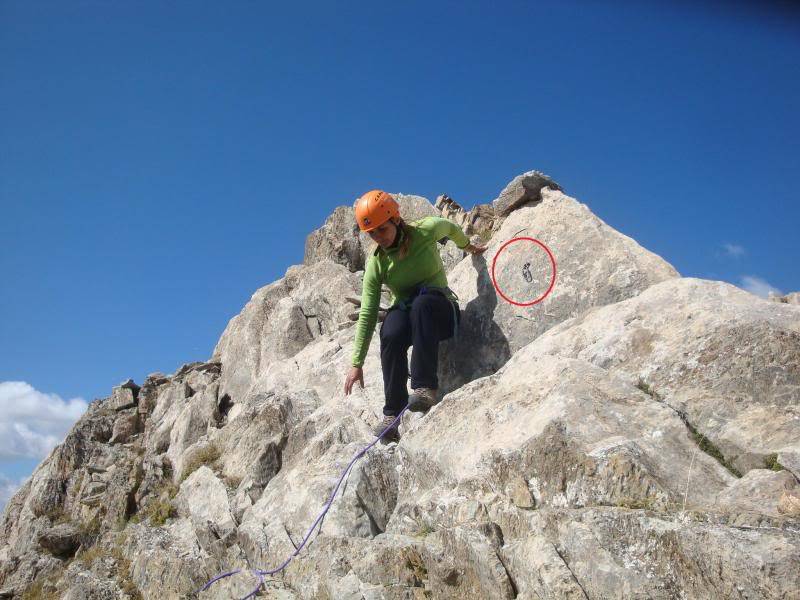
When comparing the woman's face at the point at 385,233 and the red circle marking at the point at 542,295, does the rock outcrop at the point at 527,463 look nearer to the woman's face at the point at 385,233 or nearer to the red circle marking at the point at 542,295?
the red circle marking at the point at 542,295

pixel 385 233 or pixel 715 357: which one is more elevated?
pixel 385 233

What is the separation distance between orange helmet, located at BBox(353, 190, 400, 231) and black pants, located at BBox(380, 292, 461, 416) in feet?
5.20

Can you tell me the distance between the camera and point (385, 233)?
462 inches

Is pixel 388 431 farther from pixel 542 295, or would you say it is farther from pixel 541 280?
pixel 541 280

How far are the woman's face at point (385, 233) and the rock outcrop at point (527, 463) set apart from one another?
8.42ft

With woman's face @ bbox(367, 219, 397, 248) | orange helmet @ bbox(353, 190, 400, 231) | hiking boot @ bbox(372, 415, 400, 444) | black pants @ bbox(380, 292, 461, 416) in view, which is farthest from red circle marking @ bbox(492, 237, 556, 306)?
hiking boot @ bbox(372, 415, 400, 444)

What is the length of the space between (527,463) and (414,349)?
4214 millimetres

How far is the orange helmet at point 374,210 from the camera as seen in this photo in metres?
11.3

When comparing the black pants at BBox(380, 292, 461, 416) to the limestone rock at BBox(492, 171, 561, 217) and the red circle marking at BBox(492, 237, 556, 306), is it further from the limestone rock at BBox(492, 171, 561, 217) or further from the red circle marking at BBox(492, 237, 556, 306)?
the limestone rock at BBox(492, 171, 561, 217)

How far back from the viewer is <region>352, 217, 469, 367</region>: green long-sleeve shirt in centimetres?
1226

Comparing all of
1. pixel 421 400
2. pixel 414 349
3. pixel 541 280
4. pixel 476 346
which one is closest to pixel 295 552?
pixel 421 400

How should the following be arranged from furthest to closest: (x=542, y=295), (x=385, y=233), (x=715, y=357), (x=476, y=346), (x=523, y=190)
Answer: (x=523, y=190) < (x=476, y=346) < (x=542, y=295) < (x=385, y=233) < (x=715, y=357)

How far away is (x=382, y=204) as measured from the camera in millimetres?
11344

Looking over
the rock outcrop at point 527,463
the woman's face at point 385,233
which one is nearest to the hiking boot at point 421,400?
the rock outcrop at point 527,463
